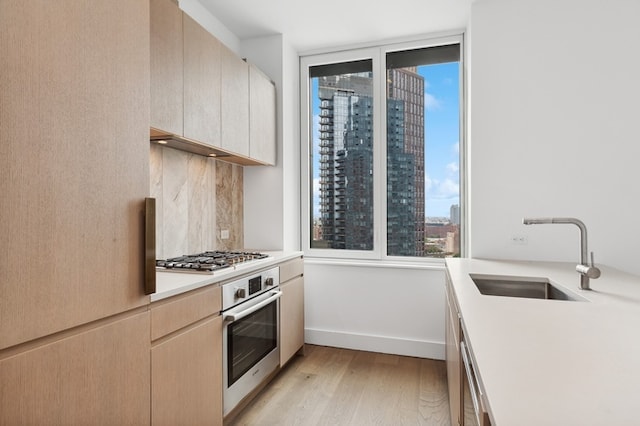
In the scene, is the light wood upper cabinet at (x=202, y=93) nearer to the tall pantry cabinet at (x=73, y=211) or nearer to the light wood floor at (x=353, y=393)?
the tall pantry cabinet at (x=73, y=211)

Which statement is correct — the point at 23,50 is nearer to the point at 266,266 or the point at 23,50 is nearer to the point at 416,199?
the point at 266,266

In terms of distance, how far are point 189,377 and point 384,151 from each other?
2363mm

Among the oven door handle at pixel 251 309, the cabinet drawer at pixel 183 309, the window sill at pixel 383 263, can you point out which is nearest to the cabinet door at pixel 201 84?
the cabinet drawer at pixel 183 309

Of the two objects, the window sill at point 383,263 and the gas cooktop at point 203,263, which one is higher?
the gas cooktop at point 203,263

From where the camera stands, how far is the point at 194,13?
250 cm

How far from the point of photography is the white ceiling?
257 cm

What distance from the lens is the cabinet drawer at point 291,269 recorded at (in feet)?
8.28

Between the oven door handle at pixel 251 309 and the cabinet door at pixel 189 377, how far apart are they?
0.05 metres

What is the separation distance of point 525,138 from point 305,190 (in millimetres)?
1840

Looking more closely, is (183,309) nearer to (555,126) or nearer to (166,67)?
(166,67)

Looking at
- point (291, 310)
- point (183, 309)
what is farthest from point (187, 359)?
point (291, 310)

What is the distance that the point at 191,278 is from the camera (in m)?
1.67

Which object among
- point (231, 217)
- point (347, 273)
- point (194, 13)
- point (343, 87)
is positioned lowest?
point (347, 273)

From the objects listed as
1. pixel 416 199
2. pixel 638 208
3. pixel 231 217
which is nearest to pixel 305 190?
pixel 231 217
